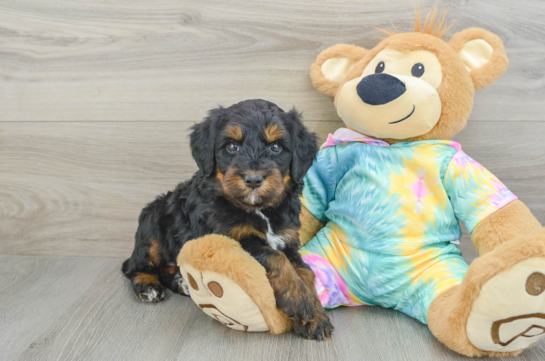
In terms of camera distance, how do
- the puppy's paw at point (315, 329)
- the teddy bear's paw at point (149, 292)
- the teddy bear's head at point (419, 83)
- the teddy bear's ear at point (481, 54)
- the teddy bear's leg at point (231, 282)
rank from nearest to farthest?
the teddy bear's leg at point (231, 282), the puppy's paw at point (315, 329), the teddy bear's head at point (419, 83), the teddy bear's ear at point (481, 54), the teddy bear's paw at point (149, 292)

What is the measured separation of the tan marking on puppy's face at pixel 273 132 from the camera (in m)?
1.57

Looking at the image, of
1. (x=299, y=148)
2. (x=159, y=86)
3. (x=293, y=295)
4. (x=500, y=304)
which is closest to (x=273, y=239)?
(x=293, y=295)

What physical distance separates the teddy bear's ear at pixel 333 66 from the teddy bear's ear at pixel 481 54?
0.45m

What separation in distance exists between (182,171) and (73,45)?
937mm

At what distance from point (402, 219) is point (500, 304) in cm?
53

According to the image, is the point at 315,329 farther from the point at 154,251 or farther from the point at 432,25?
the point at 432,25

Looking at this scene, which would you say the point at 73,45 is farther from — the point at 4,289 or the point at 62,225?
the point at 4,289

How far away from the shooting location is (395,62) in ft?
5.78

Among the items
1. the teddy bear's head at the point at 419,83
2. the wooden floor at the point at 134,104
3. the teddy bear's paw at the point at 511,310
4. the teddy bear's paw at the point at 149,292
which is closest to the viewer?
the teddy bear's paw at the point at 511,310

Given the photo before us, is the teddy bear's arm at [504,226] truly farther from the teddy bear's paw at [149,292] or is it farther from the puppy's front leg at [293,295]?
the teddy bear's paw at [149,292]

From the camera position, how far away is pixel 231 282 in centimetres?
142

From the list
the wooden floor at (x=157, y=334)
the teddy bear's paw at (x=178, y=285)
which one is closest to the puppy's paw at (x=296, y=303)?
the wooden floor at (x=157, y=334)

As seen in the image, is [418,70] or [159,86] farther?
[159,86]

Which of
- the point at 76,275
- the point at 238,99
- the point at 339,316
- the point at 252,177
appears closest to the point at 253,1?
the point at 238,99
